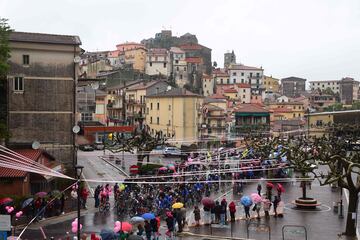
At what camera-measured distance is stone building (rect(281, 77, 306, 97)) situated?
587ft

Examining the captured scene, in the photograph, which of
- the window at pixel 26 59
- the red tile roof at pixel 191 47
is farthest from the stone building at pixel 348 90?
the window at pixel 26 59

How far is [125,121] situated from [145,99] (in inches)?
296

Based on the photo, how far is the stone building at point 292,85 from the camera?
178875mm

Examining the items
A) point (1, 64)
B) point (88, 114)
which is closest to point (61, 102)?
point (1, 64)

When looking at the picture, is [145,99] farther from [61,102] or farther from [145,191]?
[145,191]

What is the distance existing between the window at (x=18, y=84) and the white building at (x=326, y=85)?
147 metres

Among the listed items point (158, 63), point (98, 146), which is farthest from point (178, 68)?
point (98, 146)

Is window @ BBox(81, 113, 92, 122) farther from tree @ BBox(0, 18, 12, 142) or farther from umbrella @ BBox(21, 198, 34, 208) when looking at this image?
umbrella @ BBox(21, 198, 34, 208)

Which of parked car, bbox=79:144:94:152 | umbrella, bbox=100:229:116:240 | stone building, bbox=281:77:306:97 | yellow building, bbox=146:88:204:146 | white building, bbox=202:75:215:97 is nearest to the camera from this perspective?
umbrella, bbox=100:229:116:240

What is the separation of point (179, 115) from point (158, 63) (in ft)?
228

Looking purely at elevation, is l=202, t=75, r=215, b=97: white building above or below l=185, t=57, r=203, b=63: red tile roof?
below

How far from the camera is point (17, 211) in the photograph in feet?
88.9

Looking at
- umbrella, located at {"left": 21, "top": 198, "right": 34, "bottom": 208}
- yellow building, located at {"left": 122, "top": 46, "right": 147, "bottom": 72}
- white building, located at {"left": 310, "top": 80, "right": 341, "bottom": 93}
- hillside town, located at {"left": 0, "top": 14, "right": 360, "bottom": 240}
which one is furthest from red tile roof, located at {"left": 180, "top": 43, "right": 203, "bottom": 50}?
umbrella, located at {"left": 21, "top": 198, "right": 34, "bottom": 208}

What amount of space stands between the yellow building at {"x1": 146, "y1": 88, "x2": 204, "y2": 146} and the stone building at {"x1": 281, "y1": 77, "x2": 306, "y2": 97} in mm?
105649
